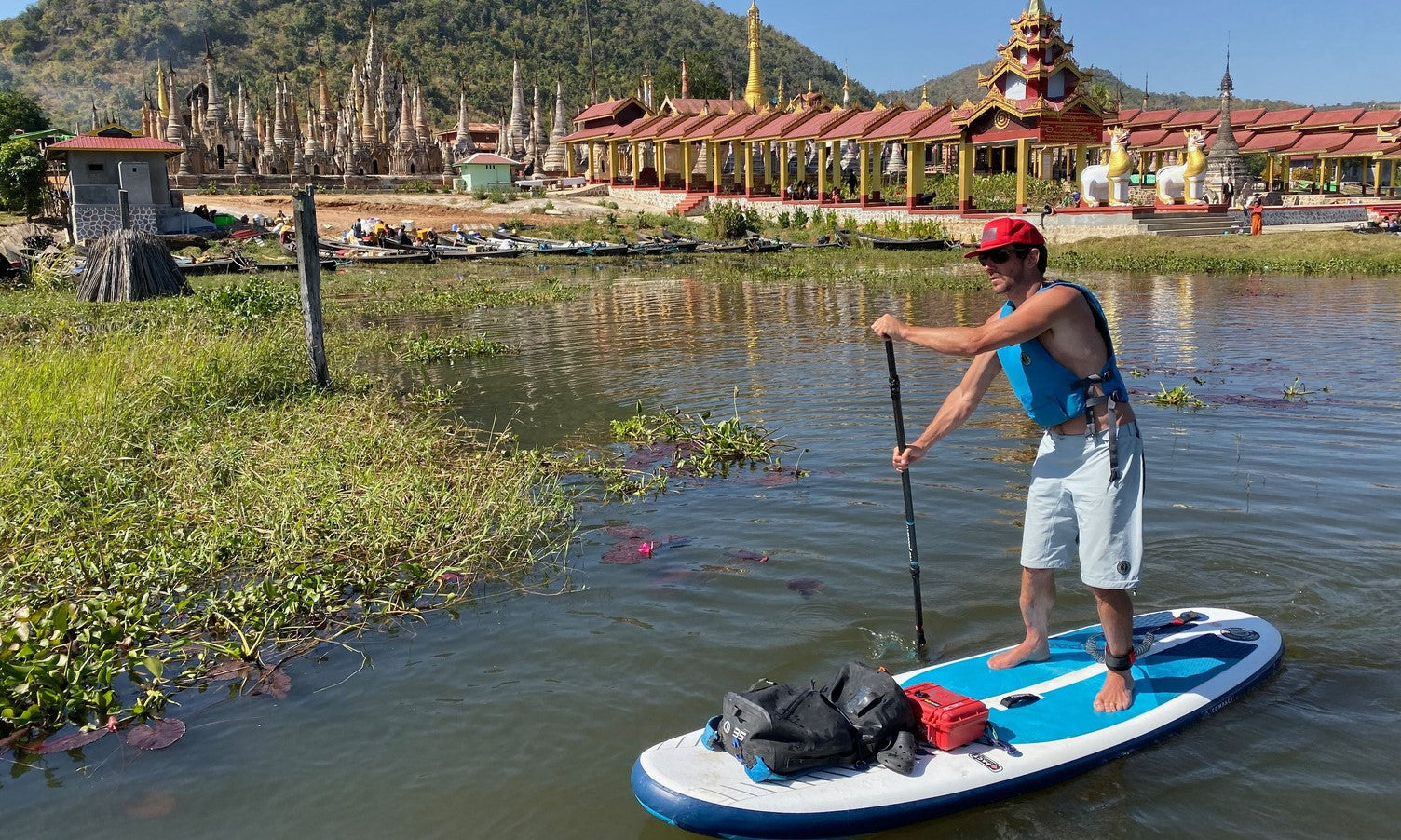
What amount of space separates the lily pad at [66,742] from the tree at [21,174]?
34.3 meters

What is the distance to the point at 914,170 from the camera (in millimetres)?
37344

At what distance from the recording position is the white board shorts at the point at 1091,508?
13.5 ft

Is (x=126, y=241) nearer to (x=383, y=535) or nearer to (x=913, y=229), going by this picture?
(x=383, y=535)

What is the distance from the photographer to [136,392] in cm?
827

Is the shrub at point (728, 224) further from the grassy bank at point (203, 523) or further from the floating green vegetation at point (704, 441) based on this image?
the grassy bank at point (203, 523)

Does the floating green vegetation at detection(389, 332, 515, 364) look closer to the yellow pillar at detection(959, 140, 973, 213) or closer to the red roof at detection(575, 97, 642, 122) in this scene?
the yellow pillar at detection(959, 140, 973, 213)

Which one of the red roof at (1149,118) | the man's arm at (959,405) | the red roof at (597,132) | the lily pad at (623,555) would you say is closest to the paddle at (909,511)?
the man's arm at (959,405)

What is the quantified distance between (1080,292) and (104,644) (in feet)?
15.1

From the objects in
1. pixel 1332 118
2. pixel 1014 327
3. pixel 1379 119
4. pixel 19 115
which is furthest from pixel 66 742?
pixel 1332 118

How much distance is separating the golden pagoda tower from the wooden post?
4700 cm

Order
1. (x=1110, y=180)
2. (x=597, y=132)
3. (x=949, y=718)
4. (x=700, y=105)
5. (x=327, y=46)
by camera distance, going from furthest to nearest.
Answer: (x=327, y=46) → (x=700, y=105) → (x=597, y=132) → (x=1110, y=180) → (x=949, y=718)

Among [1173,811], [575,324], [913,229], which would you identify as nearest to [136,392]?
[1173,811]

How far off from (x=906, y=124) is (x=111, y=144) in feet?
80.3

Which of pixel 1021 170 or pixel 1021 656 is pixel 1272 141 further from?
pixel 1021 656
